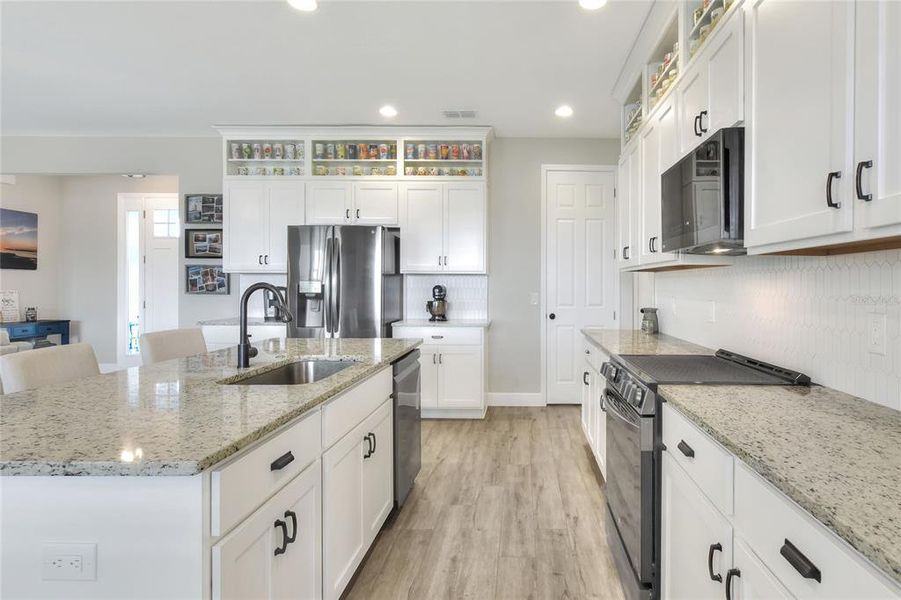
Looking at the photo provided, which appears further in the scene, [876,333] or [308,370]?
[308,370]

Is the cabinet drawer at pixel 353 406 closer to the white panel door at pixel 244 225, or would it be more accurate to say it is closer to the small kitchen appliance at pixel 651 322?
the small kitchen appliance at pixel 651 322

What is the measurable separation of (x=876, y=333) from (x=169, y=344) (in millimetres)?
2988

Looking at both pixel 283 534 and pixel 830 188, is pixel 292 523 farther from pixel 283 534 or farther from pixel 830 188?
pixel 830 188

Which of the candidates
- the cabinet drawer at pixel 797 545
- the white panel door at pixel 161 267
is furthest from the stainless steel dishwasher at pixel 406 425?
the white panel door at pixel 161 267

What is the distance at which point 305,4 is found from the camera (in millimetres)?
2508

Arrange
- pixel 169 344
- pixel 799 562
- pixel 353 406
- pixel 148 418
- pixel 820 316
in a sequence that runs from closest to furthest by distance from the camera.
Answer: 1. pixel 799 562
2. pixel 148 418
3. pixel 820 316
4. pixel 353 406
5. pixel 169 344

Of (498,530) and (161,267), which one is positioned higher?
(161,267)

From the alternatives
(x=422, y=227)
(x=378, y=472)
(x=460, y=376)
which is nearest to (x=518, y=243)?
(x=422, y=227)

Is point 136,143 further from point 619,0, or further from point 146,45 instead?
point 619,0

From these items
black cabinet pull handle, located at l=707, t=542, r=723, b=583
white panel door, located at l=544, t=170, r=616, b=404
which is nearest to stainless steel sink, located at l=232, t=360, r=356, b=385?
black cabinet pull handle, located at l=707, t=542, r=723, b=583

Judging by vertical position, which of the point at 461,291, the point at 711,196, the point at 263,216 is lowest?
the point at 461,291

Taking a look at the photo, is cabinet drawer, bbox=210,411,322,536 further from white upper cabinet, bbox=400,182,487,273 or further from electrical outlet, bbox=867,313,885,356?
white upper cabinet, bbox=400,182,487,273

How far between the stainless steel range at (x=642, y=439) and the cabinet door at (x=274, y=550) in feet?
3.70

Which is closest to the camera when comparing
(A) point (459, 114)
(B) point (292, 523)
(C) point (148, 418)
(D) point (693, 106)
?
(C) point (148, 418)
